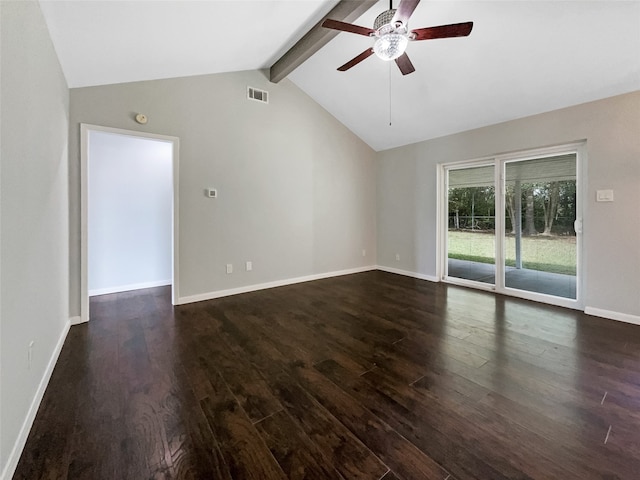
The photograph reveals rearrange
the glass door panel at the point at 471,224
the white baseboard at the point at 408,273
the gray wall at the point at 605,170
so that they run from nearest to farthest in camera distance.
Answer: the gray wall at the point at 605,170
the glass door panel at the point at 471,224
the white baseboard at the point at 408,273

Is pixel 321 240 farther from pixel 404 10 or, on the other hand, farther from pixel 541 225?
pixel 404 10

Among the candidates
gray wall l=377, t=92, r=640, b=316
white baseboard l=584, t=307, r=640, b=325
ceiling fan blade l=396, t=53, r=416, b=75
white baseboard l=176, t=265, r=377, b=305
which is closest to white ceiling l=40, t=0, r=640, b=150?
gray wall l=377, t=92, r=640, b=316

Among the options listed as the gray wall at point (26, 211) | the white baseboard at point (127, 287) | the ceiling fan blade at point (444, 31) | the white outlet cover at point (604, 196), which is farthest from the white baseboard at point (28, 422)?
the white outlet cover at point (604, 196)

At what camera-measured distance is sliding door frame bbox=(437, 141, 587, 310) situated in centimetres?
342

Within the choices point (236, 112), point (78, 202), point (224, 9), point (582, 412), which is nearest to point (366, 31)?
point (224, 9)

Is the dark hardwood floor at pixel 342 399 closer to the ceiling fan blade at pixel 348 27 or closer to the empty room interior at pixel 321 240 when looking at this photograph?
the empty room interior at pixel 321 240

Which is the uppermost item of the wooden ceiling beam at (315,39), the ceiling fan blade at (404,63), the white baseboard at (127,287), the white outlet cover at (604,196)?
the wooden ceiling beam at (315,39)

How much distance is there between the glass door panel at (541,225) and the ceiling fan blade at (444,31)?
8.56ft

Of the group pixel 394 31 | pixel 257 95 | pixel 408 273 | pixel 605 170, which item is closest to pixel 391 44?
pixel 394 31

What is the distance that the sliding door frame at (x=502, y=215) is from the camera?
3.42m

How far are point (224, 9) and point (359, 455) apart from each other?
352 centimetres

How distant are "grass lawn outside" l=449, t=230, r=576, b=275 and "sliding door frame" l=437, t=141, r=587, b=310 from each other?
79mm

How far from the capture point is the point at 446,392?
1850 millimetres

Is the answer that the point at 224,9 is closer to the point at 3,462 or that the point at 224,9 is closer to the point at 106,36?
the point at 106,36
